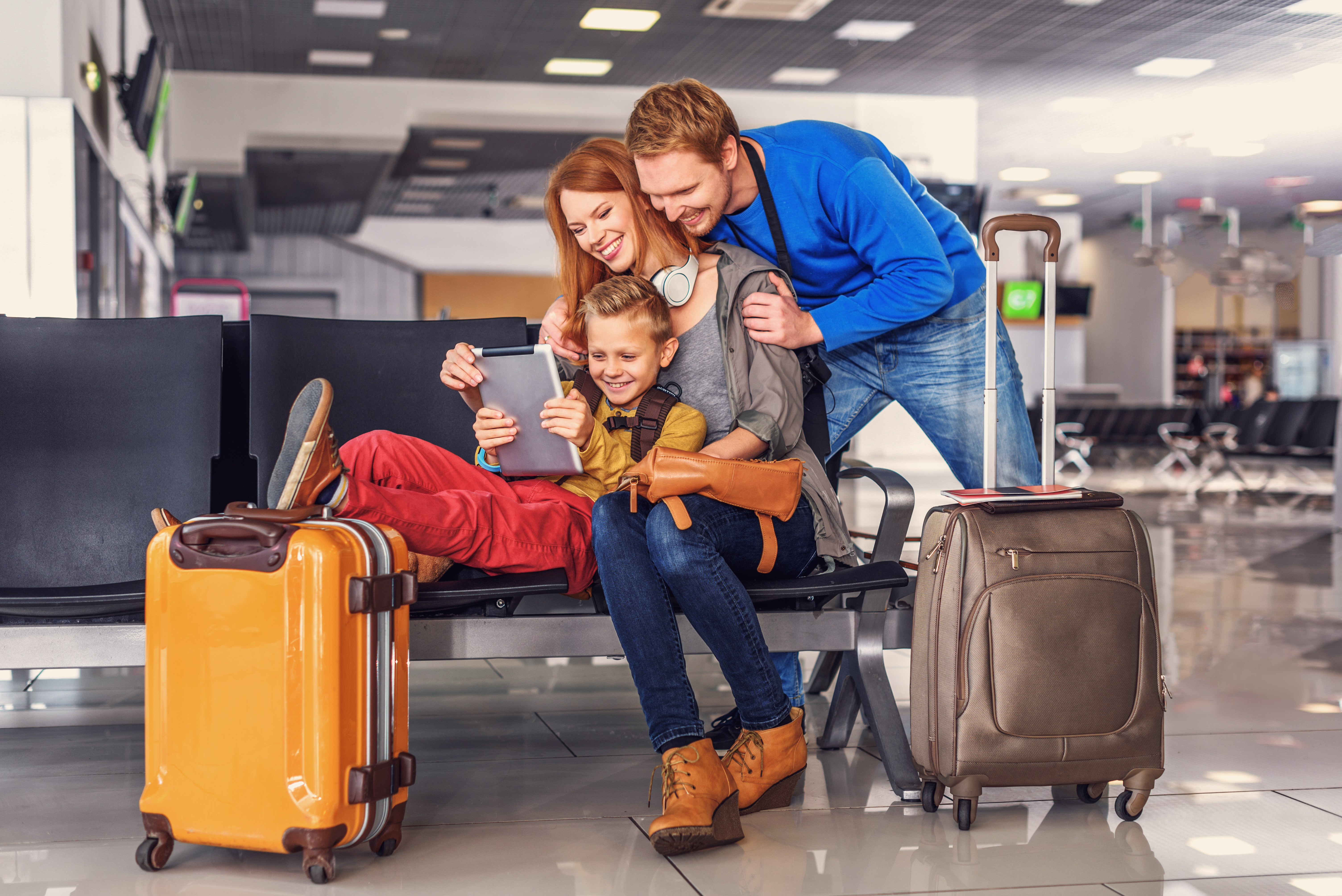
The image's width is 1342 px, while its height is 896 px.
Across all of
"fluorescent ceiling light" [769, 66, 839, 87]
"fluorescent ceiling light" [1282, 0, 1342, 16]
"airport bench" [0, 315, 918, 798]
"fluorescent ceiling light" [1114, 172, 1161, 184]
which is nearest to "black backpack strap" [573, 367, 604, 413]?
"airport bench" [0, 315, 918, 798]

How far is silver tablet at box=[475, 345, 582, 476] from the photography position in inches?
76.6

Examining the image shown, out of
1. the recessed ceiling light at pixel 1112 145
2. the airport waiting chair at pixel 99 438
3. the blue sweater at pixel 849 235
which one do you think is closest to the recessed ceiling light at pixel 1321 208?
the recessed ceiling light at pixel 1112 145

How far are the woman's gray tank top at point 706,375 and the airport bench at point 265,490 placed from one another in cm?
31

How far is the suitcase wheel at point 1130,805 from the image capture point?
6.30ft

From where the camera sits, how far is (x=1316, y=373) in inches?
765

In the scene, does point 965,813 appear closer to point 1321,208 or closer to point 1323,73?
point 1323,73

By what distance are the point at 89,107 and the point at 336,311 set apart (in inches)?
504

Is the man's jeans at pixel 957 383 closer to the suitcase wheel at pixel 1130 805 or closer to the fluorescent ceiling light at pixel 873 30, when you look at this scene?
the suitcase wheel at pixel 1130 805

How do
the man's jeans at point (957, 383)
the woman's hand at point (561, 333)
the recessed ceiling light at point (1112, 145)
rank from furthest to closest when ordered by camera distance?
1. the recessed ceiling light at point (1112, 145)
2. the man's jeans at point (957, 383)
3. the woman's hand at point (561, 333)

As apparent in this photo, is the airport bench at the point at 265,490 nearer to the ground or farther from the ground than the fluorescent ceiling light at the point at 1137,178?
nearer to the ground

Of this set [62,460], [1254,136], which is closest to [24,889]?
[62,460]

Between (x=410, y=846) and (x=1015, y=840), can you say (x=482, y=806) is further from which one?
(x=1015, y=840)

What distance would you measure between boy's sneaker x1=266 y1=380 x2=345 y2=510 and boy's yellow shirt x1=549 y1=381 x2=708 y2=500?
0.44 meters

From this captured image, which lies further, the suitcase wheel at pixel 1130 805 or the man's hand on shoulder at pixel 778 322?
the man's hand on shoulder at pixel 778 322
